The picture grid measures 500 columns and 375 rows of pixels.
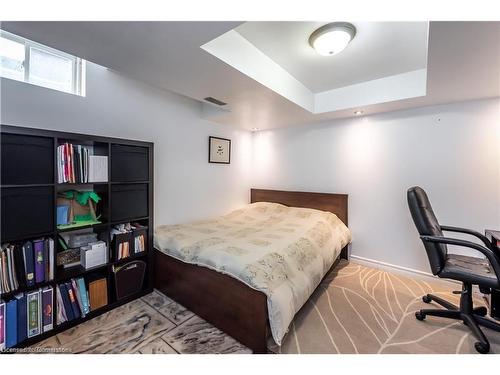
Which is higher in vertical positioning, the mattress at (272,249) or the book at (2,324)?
the mattress at (272,249)

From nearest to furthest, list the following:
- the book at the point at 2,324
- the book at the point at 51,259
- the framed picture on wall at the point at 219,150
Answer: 1. the book at the point at 2,324
2. the book at the point at 51,259
3. the framed picture on wall at the point at 219,150

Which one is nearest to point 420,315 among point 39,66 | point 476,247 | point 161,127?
point 476,247

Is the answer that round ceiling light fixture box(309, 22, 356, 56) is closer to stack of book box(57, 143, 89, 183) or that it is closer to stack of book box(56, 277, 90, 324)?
stack of book box(57, 143, 89, 183)

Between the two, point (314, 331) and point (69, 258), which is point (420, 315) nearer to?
point (314, 331)

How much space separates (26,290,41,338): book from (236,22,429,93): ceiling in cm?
248

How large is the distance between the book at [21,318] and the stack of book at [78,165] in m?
0.84

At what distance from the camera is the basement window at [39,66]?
168 centimetres

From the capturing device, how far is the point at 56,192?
5.36 ft

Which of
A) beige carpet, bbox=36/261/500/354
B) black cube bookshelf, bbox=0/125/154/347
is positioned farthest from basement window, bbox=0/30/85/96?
beige carpet, bbox=36/261/500/354

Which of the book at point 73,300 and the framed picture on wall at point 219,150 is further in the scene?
the framed picture on wall at point 219,150

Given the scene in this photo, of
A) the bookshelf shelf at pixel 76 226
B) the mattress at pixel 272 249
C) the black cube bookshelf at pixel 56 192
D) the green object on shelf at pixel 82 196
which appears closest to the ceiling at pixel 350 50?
the black cube bookshelf at pixel 56 192

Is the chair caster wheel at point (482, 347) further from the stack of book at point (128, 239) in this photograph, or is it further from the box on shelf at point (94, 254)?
the box on shelf at point (94, 254)

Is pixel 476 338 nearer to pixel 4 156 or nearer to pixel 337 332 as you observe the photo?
pixel 337 332

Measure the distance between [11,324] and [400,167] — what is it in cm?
389
